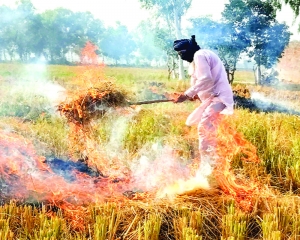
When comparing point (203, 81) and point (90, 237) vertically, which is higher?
→ point (203, 81)

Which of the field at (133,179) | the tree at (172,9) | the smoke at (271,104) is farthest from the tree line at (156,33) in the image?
the field at (133,179)

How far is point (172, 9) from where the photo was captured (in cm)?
1909

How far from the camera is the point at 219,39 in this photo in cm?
1667

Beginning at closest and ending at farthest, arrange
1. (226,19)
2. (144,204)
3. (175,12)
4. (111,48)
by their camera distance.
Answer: (144,204)
(226,19)
(175,12)
(111,48)

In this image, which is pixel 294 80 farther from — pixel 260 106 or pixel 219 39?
pixel 260 106

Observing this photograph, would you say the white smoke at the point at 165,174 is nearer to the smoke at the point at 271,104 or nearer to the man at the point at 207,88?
the man at the point at 207,88

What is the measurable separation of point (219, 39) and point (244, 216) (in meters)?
14.1

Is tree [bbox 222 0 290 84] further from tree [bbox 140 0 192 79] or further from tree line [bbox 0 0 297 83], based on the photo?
tree [bbox 140 0 192 79]

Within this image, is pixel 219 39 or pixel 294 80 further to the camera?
pixel 294 80

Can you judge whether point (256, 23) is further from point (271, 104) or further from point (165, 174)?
point (165, 174)

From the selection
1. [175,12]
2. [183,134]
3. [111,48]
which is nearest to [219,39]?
[175,12]

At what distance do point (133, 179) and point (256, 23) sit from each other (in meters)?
13.2

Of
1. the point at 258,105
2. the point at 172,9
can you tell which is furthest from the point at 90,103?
the point at 172,9

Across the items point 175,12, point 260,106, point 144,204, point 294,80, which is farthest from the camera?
point 294,80
